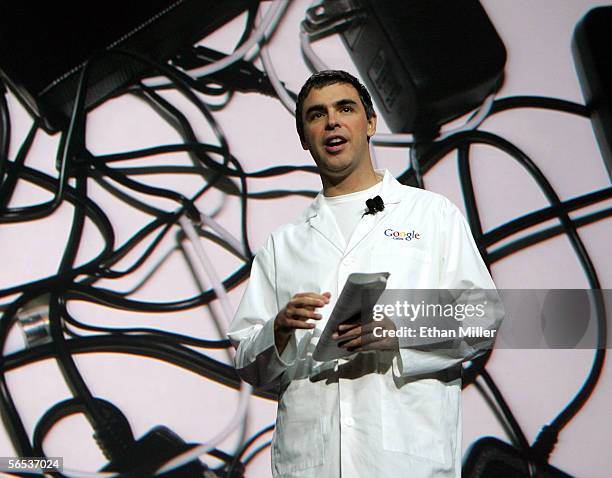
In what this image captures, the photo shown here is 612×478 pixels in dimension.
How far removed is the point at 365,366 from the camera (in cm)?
73

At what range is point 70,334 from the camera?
3.59 feet

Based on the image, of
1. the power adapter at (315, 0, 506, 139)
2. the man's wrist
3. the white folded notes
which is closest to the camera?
the white folded notes

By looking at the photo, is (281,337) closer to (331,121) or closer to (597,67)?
(331,121)

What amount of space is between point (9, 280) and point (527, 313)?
80 centimetres

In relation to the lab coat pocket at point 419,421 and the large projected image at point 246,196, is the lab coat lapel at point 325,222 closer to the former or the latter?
the large projected image at point 246,196

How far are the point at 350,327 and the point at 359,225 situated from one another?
18 cm

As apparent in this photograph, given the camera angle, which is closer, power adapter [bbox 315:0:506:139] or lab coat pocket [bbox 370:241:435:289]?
lab coat pocket [bbox 370:241:435:289]

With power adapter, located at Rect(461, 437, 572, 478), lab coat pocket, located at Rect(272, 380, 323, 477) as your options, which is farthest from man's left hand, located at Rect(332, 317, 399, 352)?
power adapter, located at Rect(461, 437, 572, 478)

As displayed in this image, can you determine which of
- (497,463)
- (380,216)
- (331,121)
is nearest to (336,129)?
(331,121)

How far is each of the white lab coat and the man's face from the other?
0.17 feet

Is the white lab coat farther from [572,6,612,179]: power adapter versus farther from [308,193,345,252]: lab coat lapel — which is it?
[572,6,612,179]: power adapter

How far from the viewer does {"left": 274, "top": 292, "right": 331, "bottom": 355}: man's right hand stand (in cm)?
66

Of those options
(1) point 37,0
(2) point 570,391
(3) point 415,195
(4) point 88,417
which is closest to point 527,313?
(2) point 570,391

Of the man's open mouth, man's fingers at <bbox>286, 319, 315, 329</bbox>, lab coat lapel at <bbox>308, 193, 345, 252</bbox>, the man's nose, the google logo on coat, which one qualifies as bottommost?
man's fingers at <bbox>286, 319, 315, 329</bbox>
